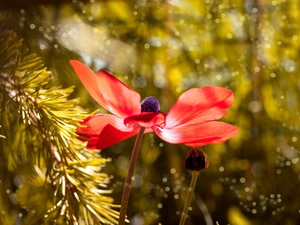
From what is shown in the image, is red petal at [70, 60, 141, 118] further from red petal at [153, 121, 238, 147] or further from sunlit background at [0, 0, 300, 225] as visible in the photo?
sunlit background at [0, 0, 300, 225]

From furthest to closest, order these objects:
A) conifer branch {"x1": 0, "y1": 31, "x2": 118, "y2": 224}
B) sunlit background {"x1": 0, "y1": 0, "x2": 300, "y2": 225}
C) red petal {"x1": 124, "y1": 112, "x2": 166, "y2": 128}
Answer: sunlit background {"x1": 0, "y1": 0, "x2": 300, "y2": 225}, conifer branch {"x1": 0, "y1": 31, "x2": 118, "y2": 224}, red petal {"x1": 124, "y1": 112, "x2": 166, "y2": 128}

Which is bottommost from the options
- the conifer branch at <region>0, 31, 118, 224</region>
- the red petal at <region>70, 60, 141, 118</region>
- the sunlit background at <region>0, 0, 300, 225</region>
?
the sunlit background at <region>0, 0, 300, 225</region>

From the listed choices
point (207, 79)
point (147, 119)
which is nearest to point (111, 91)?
point (147, 119)

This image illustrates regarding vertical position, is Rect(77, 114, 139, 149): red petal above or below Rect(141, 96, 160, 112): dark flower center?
below

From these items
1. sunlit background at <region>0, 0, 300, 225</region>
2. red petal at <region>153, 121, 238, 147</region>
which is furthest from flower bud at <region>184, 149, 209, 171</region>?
sunlit background at <region>0, 0, 300, 225</region>

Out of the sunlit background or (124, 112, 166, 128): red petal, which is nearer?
(124, 112, 166, 128): red petal

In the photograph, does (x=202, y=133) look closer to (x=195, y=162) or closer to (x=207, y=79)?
(x=195, y=162)

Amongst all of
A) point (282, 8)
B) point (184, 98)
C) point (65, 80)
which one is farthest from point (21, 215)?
point (282, 8)

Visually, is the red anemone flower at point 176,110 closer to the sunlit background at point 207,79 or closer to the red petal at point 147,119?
the red petal at point 147,119
